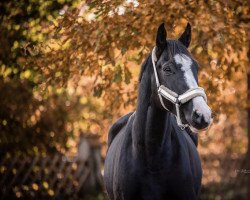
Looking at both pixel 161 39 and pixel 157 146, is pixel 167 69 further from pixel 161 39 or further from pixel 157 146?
pixel 157 146

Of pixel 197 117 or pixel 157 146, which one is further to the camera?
pixel 157 146

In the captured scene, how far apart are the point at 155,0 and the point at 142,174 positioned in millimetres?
2617

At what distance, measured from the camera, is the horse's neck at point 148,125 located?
4.44 meters

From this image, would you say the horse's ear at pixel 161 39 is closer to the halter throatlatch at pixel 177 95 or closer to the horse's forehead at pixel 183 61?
the halter throatlatch at pixel 177 95

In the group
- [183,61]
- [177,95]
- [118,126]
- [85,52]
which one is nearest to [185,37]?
[183,61]

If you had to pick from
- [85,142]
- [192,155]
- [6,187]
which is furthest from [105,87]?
[85,142]

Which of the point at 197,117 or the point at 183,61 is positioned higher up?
the point at 183,61

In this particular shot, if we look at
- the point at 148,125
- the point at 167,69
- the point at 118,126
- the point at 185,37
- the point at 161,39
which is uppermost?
the point at 161,39

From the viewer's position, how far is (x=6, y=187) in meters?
10.5

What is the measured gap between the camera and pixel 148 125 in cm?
446

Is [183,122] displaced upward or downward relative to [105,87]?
upward

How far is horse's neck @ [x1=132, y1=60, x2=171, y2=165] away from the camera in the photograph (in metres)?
4.44

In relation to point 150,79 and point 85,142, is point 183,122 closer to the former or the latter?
point 150,79

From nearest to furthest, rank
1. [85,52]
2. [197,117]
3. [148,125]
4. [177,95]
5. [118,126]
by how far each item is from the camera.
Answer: [197,117]
[177,95]
[148,125]
[118,126]
[85,52]
